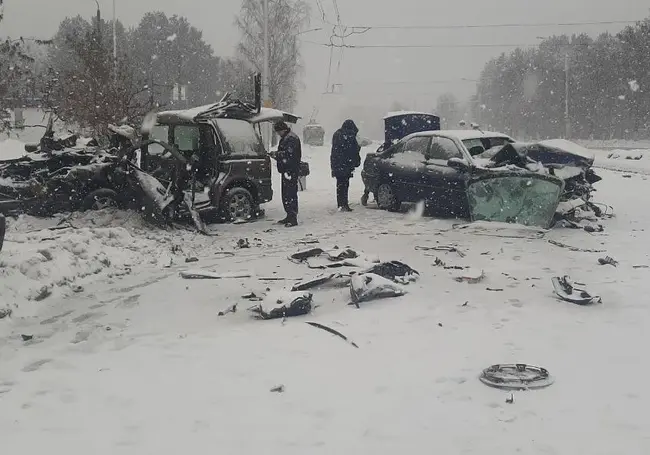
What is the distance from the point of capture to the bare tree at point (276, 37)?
47.8 metres

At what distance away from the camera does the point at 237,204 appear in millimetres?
10914

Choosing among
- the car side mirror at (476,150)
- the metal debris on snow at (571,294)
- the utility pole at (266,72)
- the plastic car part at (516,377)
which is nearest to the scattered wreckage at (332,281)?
the metal debris on snow at (571,294)

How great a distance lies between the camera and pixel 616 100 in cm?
5778

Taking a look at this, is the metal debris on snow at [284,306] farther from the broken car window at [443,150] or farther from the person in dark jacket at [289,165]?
the broken car window at [443,150]

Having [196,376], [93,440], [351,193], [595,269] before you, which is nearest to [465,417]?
[196,376]

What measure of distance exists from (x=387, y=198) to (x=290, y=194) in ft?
7.70

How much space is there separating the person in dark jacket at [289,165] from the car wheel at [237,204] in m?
0.65

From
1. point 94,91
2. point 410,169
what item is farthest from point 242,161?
point 94,91

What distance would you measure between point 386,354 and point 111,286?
11.8ft

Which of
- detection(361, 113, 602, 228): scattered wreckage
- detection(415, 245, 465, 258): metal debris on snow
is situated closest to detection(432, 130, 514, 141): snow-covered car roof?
detection(361, 113, 602, 228): scattered wreckage

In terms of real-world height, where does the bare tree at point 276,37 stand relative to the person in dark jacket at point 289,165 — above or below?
above

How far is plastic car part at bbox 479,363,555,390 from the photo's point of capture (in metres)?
4.05

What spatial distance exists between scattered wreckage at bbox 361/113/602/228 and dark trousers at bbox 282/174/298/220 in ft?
7.23

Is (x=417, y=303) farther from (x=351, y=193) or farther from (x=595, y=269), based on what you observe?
(x=351, y=193)
